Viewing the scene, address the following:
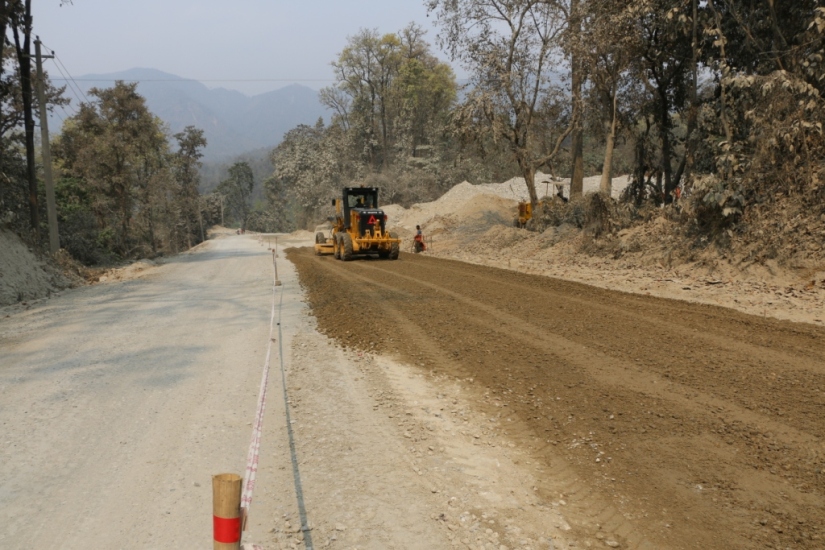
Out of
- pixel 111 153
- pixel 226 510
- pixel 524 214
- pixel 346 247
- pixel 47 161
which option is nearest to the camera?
pixel 226 510

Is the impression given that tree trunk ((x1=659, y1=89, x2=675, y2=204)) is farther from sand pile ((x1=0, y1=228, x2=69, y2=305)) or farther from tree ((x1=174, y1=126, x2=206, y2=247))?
tree ((x1=174, y1=126, x2=206, y2=247))

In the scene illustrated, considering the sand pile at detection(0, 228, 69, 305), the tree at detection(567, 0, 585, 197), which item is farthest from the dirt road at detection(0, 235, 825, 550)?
the tree at detection(567, 0, 585, 197)

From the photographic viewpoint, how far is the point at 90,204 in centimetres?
2941

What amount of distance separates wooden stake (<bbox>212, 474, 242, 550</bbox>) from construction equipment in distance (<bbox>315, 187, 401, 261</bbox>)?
18.1 metres

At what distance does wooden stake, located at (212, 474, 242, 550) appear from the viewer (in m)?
2.05

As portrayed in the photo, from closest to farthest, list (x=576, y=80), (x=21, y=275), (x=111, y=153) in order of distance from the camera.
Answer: (x=21, y=275), (x=576, y=80), (x=111, y=153)

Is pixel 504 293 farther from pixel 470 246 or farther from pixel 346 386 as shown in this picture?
pixel 470 246

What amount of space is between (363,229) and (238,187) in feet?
334

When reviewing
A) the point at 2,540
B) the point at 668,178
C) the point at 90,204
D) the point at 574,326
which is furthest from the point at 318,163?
the point at 2,540

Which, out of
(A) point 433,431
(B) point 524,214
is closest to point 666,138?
(B) point 524,214

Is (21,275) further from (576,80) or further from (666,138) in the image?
(666,138)

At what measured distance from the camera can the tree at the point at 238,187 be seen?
373 ft

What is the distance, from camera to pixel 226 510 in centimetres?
206

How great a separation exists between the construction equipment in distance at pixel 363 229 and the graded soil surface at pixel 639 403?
9536mm
